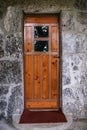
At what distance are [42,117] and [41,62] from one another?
3.22 ft

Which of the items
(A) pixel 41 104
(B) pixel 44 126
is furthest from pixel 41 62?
(B) pixel 44 126

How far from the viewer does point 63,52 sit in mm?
5160

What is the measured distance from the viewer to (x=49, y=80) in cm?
544

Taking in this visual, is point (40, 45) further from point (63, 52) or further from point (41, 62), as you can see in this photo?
point (63, 52)

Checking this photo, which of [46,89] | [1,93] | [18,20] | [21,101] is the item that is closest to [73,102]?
[46,89]

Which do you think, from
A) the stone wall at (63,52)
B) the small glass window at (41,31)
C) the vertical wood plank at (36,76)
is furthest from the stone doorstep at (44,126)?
the small glass window at (41,31)

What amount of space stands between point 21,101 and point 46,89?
0.54 metres

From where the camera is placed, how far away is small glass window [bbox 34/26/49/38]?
17.6 feet

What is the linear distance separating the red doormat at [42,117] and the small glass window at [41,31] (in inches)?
53.6

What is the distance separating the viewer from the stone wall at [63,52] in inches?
201

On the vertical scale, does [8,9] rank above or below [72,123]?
above

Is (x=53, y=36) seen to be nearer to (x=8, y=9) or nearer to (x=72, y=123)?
(x=8, y=9)

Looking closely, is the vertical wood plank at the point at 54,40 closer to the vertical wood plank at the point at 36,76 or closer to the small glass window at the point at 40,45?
the small glass window at the point at 40,45

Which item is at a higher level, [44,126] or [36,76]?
[36,76]
